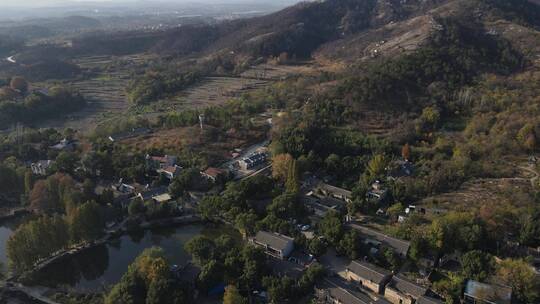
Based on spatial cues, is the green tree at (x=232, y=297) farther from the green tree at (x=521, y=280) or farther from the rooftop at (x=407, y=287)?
the green tree at (x=521, y=280)

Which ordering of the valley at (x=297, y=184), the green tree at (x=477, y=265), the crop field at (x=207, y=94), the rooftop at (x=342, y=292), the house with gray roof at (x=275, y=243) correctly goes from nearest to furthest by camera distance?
the rooftop at (x=342, y=292), the green tree at (x=477, y=265), the valley at (x=297, y=184), the house with gray roof at (x=275, y=243), the crop field at (x=207, y=94)

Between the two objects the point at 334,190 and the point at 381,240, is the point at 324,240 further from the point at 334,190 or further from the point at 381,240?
the point at 334,190

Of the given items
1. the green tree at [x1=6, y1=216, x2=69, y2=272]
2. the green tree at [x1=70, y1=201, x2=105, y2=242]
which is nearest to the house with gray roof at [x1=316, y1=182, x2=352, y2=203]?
the green tree at [x1=70, y1=201, x2=105, y2=242]

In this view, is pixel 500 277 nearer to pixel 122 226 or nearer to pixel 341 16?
pixel 122 226

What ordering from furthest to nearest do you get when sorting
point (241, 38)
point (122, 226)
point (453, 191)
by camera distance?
point (241, 38) < point (453, 191) < point (122, 226)

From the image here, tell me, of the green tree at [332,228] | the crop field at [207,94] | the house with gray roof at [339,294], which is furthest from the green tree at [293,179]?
the crop field at [207,94]

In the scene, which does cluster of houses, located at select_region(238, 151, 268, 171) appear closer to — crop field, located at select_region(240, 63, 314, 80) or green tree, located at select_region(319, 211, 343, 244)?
green tree, located at select_region(319, 211, 343, 244)

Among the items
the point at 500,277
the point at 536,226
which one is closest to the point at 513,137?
the point at 536,226
